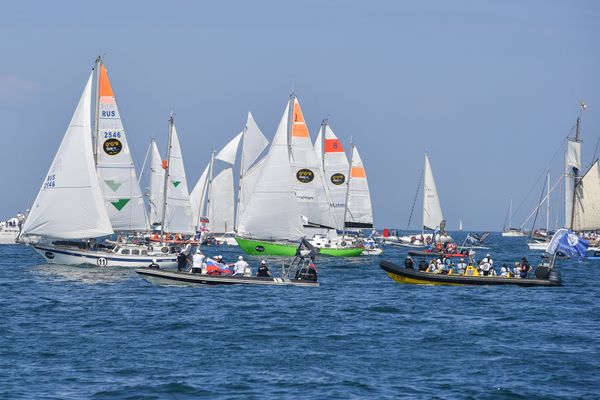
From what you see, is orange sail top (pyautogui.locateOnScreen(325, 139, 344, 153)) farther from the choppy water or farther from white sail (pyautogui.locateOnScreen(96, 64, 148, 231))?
the choppy water

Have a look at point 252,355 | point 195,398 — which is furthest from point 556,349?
point 195,398

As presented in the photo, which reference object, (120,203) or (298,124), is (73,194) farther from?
(298,124)

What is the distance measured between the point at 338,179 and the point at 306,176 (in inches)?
690

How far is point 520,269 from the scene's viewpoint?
5400 centimetres

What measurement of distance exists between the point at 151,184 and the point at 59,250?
45172mm

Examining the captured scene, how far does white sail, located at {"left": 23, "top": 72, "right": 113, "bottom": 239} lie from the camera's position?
5909 cm

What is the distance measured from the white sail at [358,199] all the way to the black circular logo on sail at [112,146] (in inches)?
1900

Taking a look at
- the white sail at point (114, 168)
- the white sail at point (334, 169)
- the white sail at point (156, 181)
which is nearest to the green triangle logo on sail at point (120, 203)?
the white sail at point (114, 168)

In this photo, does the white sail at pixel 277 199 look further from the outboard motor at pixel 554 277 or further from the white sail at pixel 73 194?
the outboard motor at pixel 554 277

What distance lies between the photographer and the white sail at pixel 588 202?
Answer: 112 meters

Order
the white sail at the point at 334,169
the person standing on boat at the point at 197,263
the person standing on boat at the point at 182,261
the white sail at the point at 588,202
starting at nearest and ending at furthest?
1. the person standing on boat at the point at 197,263
2. the person standing on boat at the point at 182,261
3. the white sail at the point at 334,169
4. the white sail at the point at 588,202

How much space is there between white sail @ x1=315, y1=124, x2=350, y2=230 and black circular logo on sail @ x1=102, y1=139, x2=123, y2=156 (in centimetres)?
3788

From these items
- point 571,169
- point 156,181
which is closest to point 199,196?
point 156,181

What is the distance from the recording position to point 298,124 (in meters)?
82.4
